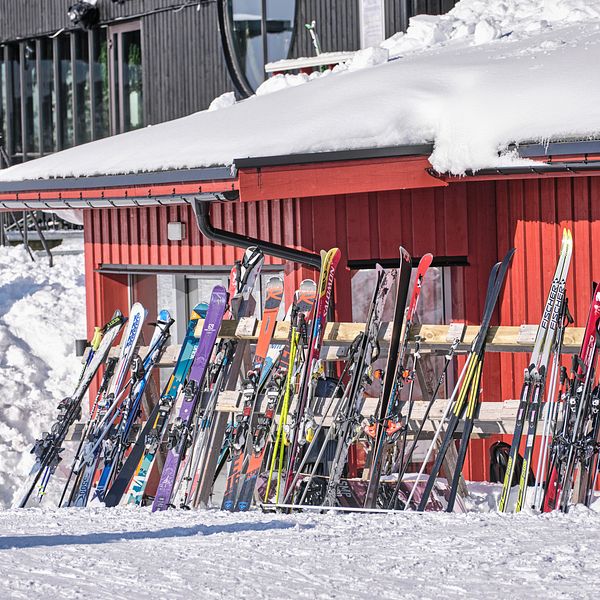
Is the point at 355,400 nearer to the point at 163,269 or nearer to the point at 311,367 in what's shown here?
the point at 311,367

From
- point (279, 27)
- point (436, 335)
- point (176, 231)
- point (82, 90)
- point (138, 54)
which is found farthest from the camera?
point (82, 90)

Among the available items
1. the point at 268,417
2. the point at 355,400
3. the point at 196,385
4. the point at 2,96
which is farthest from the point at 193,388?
the point at 2,96

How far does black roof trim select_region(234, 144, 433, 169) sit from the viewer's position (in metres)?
7.73

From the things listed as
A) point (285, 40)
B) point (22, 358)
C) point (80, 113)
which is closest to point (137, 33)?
point (80, 113)

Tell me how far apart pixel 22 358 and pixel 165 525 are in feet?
25.1

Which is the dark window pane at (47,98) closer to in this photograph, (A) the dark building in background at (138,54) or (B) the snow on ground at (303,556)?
(A) the dark building in background at (138,54)

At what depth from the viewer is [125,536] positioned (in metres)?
5.45

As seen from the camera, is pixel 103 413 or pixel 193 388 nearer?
pixel 193 388

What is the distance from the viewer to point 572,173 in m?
7.19

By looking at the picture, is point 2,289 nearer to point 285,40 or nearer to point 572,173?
point 285,40

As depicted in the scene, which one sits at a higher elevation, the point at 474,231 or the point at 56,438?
the point at 474,231

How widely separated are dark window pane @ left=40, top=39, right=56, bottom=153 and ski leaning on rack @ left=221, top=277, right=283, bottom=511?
1441cm

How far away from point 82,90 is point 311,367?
14504 millimetres

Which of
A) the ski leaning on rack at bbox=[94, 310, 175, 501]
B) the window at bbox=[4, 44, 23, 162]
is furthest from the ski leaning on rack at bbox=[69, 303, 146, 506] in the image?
A: the window at bbox=[4, 44, 23, 162]
